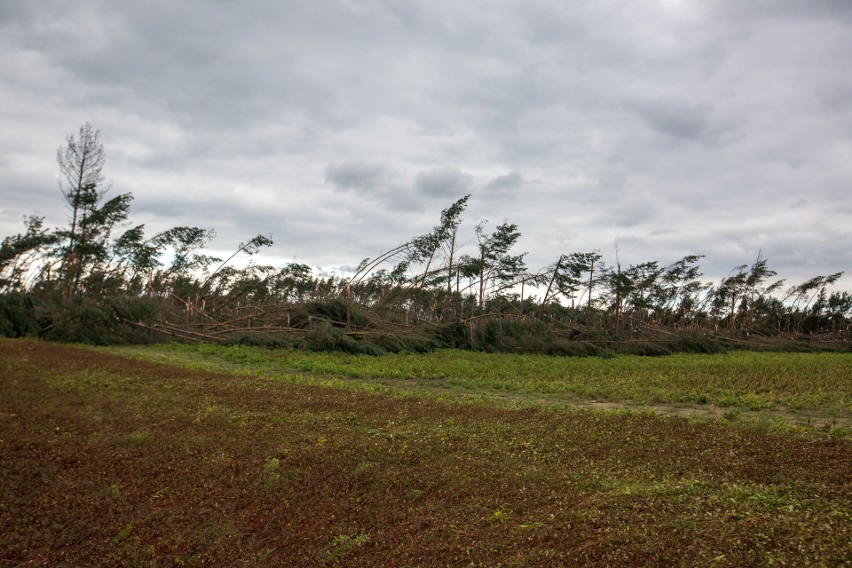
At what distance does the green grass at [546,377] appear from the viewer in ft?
35.6

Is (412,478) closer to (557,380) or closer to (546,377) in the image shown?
(557,380)

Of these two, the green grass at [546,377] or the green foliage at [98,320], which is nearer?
the green grass at [546,377]

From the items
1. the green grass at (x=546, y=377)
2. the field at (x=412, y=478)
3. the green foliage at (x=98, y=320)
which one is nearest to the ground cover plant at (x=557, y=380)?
the green grass at (x=546, y=377)

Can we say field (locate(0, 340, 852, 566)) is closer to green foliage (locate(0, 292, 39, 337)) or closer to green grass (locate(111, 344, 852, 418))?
green grass (locate(111, 344, 852, 418))

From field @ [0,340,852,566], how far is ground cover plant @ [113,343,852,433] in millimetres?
156

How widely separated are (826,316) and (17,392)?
58.8m

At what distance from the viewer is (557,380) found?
45.9 ft

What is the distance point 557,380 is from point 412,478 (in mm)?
8910

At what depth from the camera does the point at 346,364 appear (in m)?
17.4

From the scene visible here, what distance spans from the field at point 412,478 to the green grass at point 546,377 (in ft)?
0.69

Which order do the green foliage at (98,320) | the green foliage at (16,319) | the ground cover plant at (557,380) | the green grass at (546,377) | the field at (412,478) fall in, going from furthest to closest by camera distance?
the green foliage at (16,319)
the green foliage at (98,320)
the green grass at (546,377)
the ground cover plant at (557,380)
the field at (412,478)

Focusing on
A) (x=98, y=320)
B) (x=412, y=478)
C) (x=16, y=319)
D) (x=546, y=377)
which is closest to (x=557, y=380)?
(x=546, y=377)

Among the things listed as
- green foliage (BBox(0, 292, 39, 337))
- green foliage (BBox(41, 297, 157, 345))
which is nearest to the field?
green foliage (BBox(41, 297, 157, 345))

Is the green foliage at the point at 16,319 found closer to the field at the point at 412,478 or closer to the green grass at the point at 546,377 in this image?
the green grass at the point at 546,377
